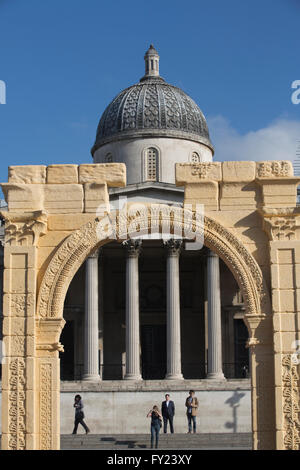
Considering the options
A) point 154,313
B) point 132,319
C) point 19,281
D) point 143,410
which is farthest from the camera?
point 154,313

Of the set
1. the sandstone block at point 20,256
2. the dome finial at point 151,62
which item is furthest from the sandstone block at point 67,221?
the dome finial at point 151,62

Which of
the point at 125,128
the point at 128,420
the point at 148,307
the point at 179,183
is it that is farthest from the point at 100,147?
the point at 179,183

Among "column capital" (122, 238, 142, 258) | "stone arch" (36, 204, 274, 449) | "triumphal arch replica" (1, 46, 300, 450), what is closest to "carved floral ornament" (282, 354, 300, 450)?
"triumphal arch replica" (1, 46, 300, 450)

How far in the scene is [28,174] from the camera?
1573 centimetres

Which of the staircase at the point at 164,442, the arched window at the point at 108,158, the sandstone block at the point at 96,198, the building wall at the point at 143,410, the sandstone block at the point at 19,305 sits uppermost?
the arched window at the point at 108,158

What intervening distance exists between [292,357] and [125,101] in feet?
125

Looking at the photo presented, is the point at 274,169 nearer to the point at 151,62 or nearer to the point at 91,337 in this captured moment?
the point at 91,337

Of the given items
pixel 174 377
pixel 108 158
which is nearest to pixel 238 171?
pixel 174 377

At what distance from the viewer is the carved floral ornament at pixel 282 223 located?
15.2m

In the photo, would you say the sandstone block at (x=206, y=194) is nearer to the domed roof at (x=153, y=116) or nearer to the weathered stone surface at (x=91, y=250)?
the weathered stone surface at (x=91, y=250)

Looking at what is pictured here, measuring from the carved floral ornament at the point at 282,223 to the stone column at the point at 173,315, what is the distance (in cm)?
2589

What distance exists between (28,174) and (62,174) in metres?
0.64

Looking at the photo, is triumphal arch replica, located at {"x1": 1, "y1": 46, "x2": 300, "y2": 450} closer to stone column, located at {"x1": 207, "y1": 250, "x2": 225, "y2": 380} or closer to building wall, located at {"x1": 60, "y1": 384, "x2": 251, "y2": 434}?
building wall, located at {"x1": 60, "y1": 384, "x2": 251, "y2": 434}
